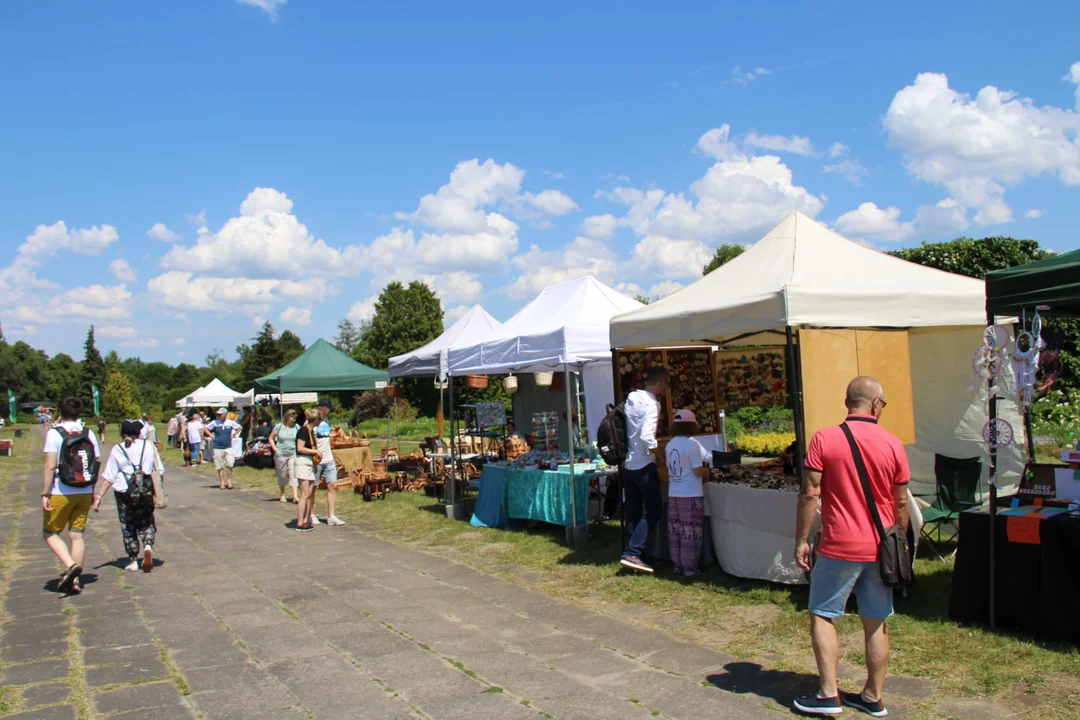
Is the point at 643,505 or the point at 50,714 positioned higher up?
the point at 643,505

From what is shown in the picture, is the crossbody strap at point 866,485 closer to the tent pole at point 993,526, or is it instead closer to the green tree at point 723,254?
the tent pole at point 993,526

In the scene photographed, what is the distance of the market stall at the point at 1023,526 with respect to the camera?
4531 mm

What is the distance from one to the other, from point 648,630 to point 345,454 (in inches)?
436

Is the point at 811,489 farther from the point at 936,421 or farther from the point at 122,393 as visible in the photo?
the point at 122,393

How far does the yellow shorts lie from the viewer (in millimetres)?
6840

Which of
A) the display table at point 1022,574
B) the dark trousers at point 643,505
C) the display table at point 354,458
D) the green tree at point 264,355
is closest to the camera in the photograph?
the display table at point 1022,574

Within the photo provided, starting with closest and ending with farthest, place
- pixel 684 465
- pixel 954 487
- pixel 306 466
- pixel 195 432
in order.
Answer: pixel 684 465 → pixel 954 487 → pixel 306 466 → pixel 195 432

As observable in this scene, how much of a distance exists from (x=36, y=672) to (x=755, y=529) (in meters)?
5.02

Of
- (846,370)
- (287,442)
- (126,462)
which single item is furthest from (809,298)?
(287,442)

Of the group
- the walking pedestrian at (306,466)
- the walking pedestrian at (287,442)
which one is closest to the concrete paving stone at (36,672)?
the walking pedestrian at (306,466)

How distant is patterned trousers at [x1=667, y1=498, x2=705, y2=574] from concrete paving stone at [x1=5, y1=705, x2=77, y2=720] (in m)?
4.44

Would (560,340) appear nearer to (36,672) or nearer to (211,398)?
(36,672)

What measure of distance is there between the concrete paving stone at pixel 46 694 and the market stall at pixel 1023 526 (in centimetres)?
534

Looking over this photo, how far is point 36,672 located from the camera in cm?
488
